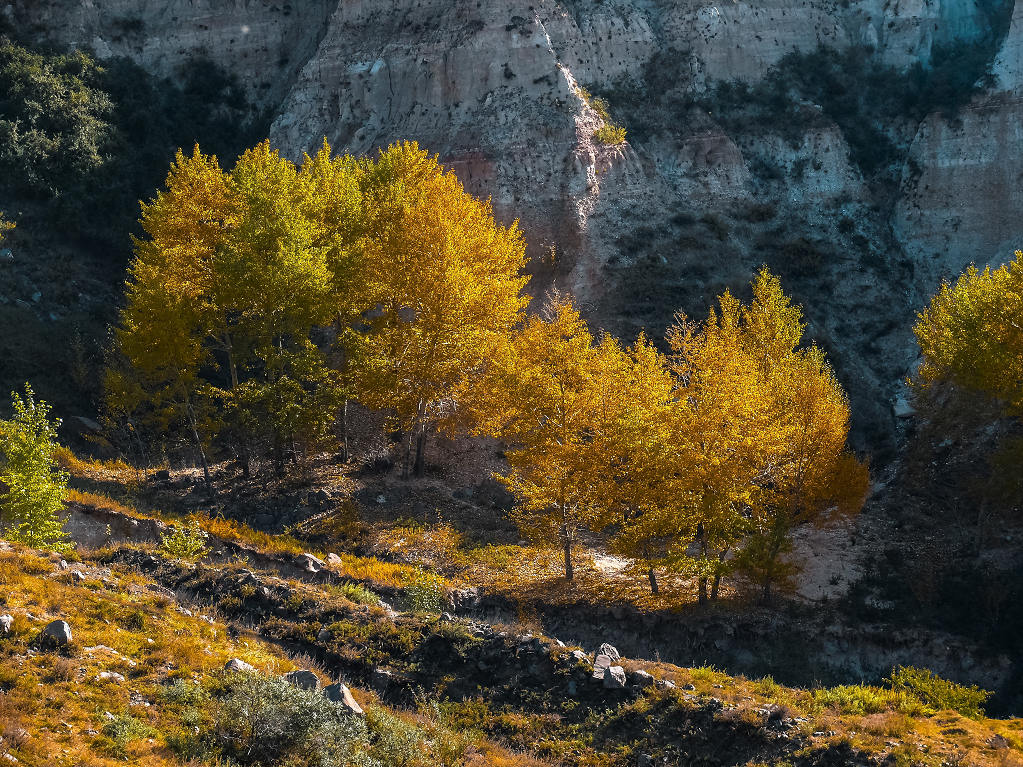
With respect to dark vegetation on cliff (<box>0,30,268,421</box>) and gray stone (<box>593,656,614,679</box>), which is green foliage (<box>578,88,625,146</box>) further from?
gray stone (<box>593,656,614,679</box>)

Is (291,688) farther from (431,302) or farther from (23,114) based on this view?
(23,114)

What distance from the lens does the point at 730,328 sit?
23641 mm

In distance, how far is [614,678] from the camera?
14836mm

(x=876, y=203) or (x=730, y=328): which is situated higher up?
(x=876, y=203)

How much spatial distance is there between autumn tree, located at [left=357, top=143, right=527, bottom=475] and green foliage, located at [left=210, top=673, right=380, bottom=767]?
45.2 ft

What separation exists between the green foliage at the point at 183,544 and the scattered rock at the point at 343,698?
7.53 metres

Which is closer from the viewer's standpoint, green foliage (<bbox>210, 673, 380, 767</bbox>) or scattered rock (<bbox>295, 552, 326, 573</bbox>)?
green foliage (<bbox>210, 673, 380, 767</bbox>)

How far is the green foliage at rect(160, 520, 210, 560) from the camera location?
1905 cm

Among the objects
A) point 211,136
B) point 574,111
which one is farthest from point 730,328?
point 211,136

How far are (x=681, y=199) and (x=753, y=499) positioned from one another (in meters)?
22.4

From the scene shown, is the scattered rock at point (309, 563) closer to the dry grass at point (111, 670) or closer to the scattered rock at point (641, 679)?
the dry grass at point (111, 670)

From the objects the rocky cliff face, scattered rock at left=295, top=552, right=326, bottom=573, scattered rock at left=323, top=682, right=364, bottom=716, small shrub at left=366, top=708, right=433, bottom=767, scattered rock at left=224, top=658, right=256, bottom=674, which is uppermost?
the rocky cliff face

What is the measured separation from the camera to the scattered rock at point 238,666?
13.1m

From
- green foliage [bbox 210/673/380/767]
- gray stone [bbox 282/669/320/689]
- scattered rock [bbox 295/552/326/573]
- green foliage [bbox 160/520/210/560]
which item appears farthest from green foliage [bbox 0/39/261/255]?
green foliage [bbox 210/673/380/767]
